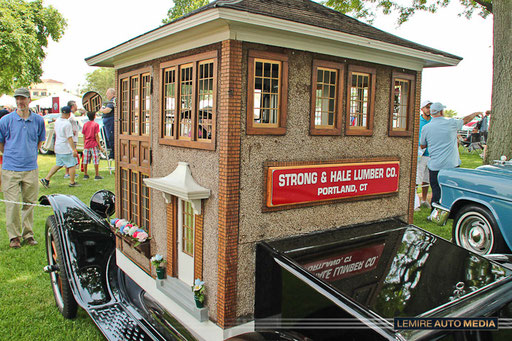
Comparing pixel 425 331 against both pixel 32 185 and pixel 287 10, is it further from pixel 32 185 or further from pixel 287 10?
pixel 32 185

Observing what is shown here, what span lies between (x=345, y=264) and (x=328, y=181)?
0.96 metres

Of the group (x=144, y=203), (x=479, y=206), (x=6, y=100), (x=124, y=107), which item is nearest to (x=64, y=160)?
(x=124, y=107)

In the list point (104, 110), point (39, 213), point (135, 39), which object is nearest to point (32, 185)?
point (104, 110)

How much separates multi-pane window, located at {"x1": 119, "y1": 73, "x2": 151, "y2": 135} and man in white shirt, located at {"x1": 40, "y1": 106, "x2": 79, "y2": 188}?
7190 millimetres

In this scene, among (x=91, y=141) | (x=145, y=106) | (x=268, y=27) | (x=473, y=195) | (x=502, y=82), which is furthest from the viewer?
(x=91, y=141)

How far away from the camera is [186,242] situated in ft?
13.2

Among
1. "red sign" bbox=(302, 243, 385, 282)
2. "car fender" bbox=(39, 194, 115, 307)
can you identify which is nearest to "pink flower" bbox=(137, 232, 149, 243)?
"car fender" bbox=(39, 194, 115, 307)

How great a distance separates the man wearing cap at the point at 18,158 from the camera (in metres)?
6.73

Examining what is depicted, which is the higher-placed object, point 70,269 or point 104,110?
point 104,110

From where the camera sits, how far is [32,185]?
705 cm

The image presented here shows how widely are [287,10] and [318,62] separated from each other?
0.56m

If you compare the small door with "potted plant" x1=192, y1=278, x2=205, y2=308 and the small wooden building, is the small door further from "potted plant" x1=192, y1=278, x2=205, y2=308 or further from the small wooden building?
"potted plant" x1=192, y1=278, x2=205, y2=308

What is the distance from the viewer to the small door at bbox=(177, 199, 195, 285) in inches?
153

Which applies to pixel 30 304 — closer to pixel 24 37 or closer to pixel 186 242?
pixel 186 242
